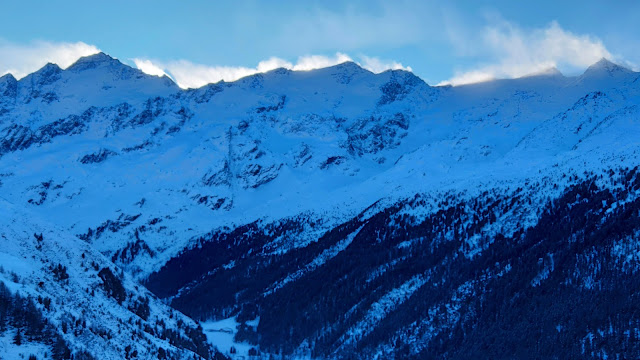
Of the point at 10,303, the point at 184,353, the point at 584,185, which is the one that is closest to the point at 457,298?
the point at 584,185

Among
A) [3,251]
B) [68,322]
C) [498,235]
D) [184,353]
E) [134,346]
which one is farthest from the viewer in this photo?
[498,235]

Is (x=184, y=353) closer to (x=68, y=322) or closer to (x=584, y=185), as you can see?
(x=68, y=322)

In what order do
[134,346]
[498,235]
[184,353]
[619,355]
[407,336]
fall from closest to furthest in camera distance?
[134,346]
[184,353]
[619,355]
[407,336]
[498,235]

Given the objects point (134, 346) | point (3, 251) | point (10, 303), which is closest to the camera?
point (10, 303)

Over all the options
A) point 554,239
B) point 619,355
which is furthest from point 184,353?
point 554,239

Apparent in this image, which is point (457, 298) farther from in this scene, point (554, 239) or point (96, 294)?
point (96, 294)

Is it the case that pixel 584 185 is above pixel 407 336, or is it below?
above

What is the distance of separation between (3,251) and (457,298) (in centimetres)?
11378

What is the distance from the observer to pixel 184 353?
8962cm

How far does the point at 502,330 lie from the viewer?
150875mm

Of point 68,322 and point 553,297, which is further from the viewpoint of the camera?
point 553,297

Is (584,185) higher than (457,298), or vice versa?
(584,185)

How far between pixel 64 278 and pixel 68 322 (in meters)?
17.4

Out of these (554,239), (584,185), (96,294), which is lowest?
(96,294)
